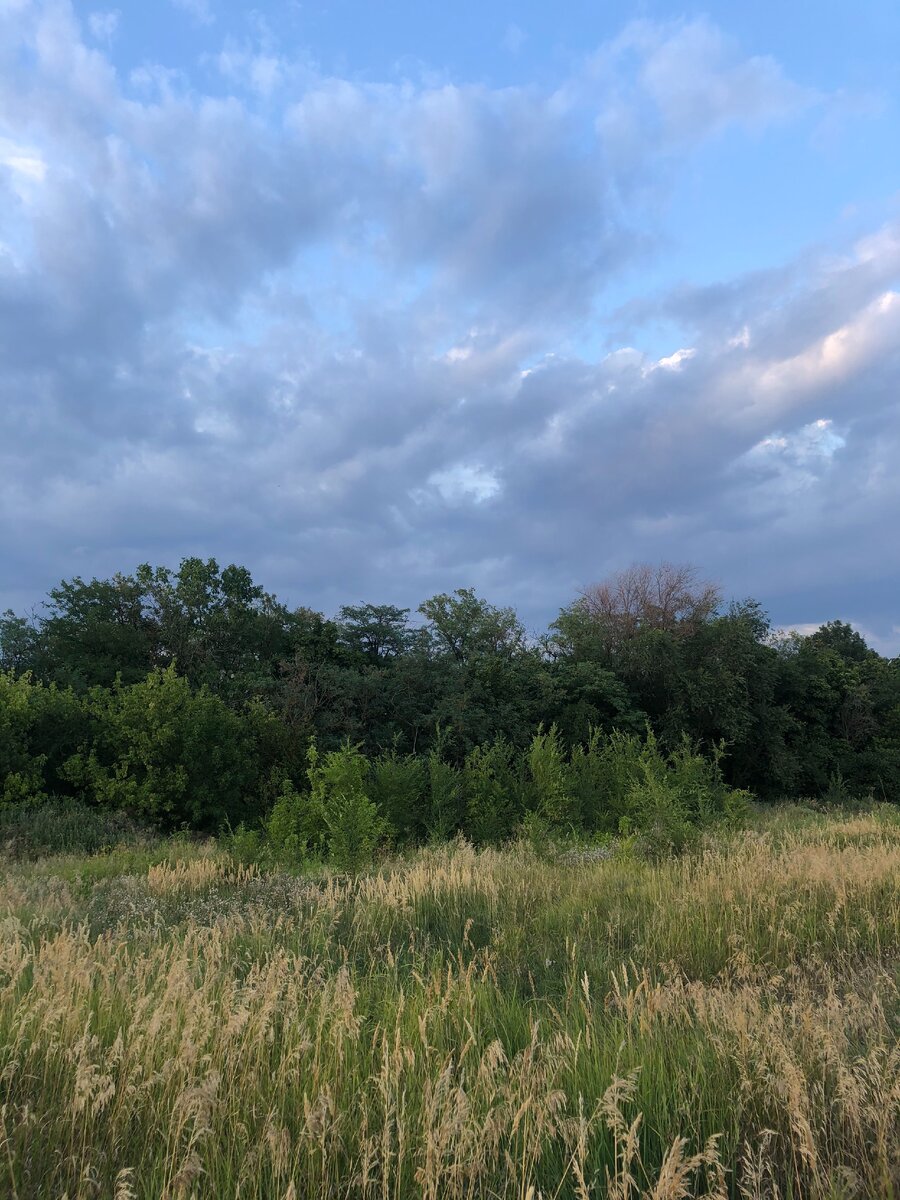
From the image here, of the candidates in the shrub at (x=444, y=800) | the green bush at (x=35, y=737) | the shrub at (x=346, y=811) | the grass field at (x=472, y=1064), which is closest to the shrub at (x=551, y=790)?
the shrub at (x=444, y=800)

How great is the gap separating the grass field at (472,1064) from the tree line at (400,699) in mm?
10893

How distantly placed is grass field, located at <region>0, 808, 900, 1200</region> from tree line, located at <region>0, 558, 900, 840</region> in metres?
10.9

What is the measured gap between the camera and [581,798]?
1830 centimetres

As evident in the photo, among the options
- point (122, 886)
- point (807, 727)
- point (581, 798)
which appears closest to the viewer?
point (122, 886)

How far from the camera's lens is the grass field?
2377 mm

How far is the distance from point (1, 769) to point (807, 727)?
4186cm

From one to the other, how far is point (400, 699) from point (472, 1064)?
26.1m

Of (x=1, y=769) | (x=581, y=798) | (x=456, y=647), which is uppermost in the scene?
(x=456, y=647)

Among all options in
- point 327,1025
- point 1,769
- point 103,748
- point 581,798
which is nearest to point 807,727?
point 581,798

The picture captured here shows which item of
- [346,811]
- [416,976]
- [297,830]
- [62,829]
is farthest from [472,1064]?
[62,829]

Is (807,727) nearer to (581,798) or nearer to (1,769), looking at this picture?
(581,798)

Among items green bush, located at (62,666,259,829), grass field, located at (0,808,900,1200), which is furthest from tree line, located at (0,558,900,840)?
grass field, located at (0,808,900,1200)

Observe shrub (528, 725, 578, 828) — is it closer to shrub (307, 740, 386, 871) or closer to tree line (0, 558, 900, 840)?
tree line (0, 558, 900, 840)

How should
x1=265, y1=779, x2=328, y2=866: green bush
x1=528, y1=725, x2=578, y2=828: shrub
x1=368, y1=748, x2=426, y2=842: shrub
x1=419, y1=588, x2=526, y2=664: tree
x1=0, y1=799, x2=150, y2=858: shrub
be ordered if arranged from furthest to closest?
x1=419, y1=588, x2=526, y2=664: tree
x1=528, y1=725, x2=578, y2=828: shrub
x1=368, y1=748, x2=426, y2=842: shrub
x1=0, y1=799, x2=150, y2=858: shrub
x1=265, y1=779, x2=328, y2=866: green bush
